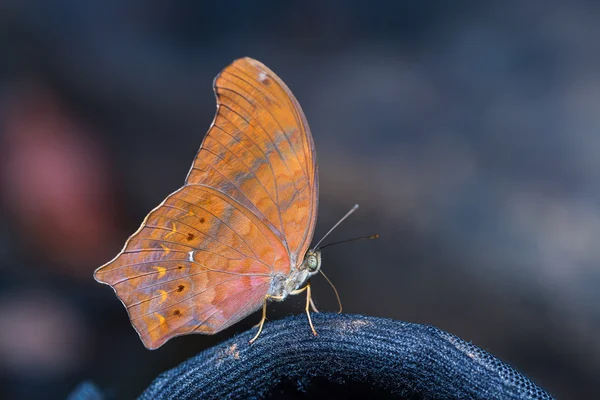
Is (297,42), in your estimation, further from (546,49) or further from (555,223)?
(555,223)

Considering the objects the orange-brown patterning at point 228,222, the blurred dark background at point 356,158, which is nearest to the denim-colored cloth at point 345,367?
the orange-brown patterning at point 228,222

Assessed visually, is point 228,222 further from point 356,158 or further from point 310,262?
point 356,158

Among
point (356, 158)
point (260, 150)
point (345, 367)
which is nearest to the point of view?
point (345, 367)

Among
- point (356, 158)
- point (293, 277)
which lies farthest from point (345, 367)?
point (356, 158)

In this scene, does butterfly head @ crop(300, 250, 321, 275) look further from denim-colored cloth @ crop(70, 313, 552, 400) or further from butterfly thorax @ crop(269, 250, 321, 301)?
denim-colored cloth @ crop(70, 313, 552, 400)

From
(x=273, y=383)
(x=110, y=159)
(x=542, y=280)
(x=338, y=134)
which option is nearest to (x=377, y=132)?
(x=338, y=134)

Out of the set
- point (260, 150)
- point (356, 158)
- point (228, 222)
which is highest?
point (260, 150)

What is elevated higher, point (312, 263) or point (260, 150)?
point (260, 150)

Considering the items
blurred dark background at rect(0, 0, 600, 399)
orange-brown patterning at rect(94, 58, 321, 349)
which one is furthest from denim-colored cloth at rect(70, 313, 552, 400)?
blurred dark background at rect(0, 0, 600, 399)
